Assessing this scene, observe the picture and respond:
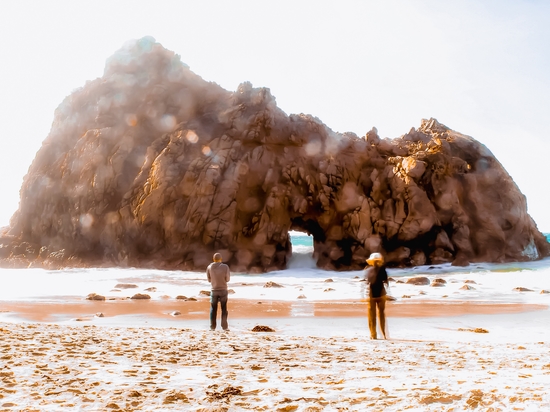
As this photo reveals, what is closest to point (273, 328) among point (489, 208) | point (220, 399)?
point (220, 399)

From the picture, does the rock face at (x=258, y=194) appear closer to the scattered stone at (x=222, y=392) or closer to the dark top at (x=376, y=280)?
the dark top at (x=376, y=280)

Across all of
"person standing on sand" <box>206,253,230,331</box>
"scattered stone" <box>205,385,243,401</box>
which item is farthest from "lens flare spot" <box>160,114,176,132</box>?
"scattered stone" <box>205,385,243,401</box>

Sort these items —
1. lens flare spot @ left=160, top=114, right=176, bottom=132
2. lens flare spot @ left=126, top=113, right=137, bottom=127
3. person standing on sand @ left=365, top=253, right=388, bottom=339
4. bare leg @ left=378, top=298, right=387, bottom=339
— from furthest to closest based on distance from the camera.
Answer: lens flare spot @ left=126, top=113, right=137, bottom=127 → lens flare spot @ left=160, top=114, right=176, bottom=132 → person standing on sand @ left=365, top=253, right=388, bottom=339 → bare leg @ left=378, top=298, right=387, bottom=339

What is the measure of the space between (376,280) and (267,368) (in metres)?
4.80

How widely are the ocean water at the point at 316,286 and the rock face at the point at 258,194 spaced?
280 centimetres

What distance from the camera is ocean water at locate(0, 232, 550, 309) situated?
1730 centimetres

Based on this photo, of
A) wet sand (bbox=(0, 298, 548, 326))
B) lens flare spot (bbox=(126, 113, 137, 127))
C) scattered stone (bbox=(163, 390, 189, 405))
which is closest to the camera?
scattered stone (bbox=(163, 390, 189, 405))

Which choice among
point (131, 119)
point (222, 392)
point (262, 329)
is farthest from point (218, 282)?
point (131, 119)

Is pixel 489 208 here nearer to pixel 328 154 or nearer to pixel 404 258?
pixel 404 258

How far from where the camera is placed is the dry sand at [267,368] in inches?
166

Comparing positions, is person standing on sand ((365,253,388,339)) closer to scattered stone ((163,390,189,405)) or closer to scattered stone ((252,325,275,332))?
scattered stone ((252,325,275,332))

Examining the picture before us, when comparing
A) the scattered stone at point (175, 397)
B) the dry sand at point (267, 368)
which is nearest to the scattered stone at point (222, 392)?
the dry sand at point (267, 368)

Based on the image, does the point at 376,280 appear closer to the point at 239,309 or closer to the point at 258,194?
the point at 239,309

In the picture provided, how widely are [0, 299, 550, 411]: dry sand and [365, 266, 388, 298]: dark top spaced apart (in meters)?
0.90
